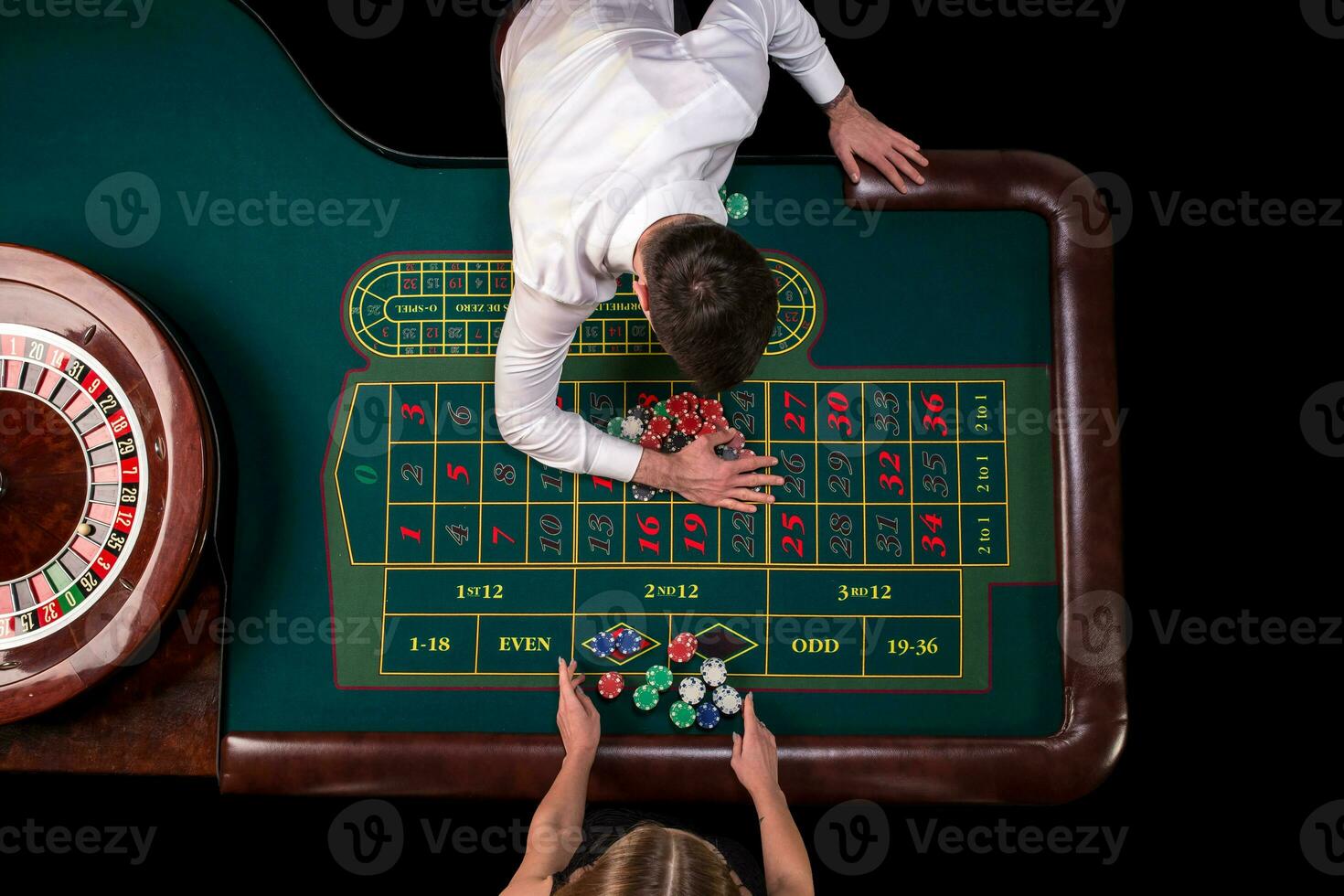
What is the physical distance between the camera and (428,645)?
2521 mm

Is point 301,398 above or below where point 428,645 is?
above

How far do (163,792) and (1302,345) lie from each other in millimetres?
4922

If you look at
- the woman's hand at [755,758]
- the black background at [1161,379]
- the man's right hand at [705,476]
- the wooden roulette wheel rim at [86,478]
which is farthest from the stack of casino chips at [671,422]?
the black background at [1161,379]

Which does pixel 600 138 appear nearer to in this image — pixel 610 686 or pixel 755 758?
pixel 610 686

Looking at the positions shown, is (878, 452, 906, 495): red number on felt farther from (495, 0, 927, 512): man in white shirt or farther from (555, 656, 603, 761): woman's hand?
(555, 656, 603, 761): woman's hand

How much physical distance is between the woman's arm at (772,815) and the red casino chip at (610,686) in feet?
1.24

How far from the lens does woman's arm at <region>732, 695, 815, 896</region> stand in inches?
94.1

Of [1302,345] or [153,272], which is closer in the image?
[153,272]

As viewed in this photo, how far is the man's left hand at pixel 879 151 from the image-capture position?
8.57ft

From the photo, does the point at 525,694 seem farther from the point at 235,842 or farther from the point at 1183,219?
the point at 1183,219

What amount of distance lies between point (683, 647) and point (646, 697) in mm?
177

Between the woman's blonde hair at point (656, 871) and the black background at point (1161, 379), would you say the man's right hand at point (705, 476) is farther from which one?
the black background at point (1161, 379)

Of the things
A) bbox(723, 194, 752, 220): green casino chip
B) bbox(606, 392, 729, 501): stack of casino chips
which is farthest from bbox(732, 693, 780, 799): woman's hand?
bbox(723, 194, 752, 220): green casino chip

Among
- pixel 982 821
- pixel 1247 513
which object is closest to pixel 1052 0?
pixel 1247 513
